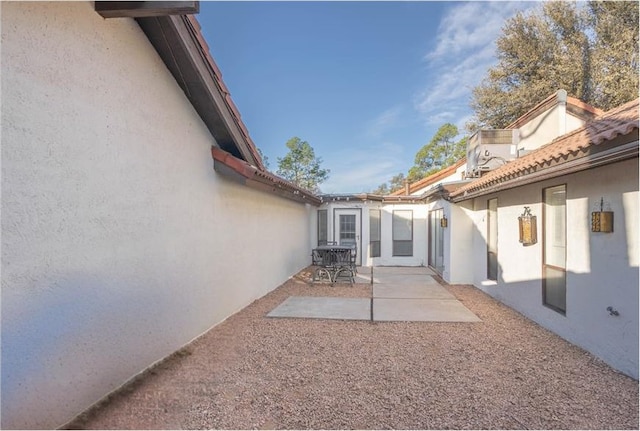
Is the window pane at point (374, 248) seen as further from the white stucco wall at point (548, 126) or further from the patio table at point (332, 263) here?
the white stucco wall at point (548, 126)

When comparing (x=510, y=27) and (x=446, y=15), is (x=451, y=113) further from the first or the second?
(x=446, y=15)

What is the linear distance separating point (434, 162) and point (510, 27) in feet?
59.9

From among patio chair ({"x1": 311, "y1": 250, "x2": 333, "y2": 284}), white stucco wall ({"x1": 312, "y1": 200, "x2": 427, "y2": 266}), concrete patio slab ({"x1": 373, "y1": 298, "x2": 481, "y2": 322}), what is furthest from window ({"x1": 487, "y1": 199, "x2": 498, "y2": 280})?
white stucco wall ({"x1": 312, "y1": 200, "x2": 427, "y2": 266})

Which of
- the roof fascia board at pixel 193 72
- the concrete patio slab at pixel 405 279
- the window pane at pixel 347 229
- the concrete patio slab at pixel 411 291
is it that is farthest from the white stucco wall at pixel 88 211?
the window pane at pixel 347 229

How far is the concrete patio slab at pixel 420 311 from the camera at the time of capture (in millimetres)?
6703

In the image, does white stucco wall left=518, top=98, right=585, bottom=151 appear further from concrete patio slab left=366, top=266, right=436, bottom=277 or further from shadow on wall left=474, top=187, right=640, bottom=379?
shadow on wall left=474, top=187, right=640, bottom=379

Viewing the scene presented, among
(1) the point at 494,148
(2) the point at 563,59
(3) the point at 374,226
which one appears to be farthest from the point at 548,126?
(2) the point at 563,59

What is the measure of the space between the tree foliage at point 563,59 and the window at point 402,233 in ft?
32.9

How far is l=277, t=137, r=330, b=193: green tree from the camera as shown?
103ft

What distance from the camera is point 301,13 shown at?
8492mm

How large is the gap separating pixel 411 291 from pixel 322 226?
7644 millimetres

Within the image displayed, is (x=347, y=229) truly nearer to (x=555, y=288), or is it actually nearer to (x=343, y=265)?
(x=343, y=265)

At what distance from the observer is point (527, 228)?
654cm

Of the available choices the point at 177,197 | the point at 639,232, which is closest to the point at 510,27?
the point at 639,232
